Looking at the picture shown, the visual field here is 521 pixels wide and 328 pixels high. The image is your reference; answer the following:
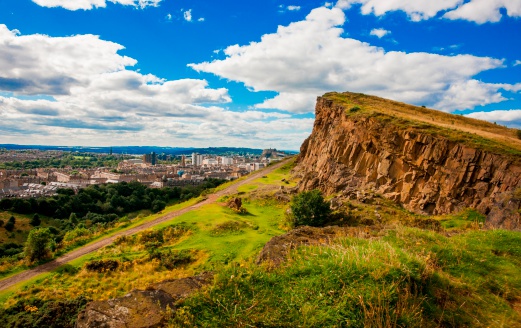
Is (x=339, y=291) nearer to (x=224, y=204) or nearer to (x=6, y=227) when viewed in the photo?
(x=224, y=204)

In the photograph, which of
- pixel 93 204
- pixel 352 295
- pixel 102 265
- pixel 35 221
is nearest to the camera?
pixel 352 295

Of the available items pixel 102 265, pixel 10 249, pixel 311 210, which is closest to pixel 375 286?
pixel 311 210

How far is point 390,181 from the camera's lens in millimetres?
27703

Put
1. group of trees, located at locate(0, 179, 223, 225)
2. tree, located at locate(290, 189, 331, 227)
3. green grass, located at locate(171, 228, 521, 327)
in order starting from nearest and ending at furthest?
green grass, located at locate(171, 228, 521, 327), tree, located at locate(290, 189, 331, 227), group of trees, located at locate(0, 179, 223, 225)

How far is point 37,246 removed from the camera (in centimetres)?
2112

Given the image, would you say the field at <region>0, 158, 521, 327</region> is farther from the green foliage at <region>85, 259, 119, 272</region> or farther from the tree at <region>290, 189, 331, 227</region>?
the green foliage at <region>85, 259, 119, 272</region>

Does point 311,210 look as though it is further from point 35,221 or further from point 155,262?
point 35,221

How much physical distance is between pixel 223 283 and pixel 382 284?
206 cm

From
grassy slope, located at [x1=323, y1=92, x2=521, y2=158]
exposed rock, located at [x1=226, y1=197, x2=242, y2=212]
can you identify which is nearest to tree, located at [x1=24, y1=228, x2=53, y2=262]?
exposed rock, located at [x1=226, y1=197, x2=242, y2=212]

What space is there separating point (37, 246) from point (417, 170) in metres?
28.5

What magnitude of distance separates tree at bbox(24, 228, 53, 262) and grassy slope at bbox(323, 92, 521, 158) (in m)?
29.0

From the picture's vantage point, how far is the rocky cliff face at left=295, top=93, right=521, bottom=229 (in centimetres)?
1984

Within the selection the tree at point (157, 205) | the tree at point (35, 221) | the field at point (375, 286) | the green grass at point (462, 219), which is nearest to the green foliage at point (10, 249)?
the tree at point (35, 221)

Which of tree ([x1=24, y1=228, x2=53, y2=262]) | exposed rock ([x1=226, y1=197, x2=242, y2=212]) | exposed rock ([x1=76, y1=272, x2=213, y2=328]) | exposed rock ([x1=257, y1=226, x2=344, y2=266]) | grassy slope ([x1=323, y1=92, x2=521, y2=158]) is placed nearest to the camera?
exposed rock ([x1=76, y1=272, x2=213, y2=328])
